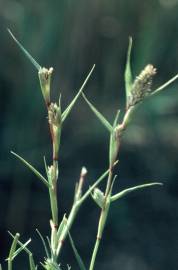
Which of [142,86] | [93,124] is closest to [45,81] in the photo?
[142,86]

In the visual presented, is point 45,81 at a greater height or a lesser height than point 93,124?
greater

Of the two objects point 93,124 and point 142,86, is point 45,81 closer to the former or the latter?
point 142,86

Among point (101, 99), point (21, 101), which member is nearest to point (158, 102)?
point (101, 99)

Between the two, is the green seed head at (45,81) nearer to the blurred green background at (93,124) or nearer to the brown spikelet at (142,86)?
the brown spikelet at (142,86)

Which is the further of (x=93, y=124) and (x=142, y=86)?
(x=93, y=124)

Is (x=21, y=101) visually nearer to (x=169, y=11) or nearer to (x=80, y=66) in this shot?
(x=80, y=66)

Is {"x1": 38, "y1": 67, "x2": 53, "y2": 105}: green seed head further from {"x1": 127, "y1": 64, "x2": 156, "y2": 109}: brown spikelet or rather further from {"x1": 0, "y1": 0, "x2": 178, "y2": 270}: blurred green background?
{"x1": 0, "y1": 0, "x2": 178, "y2": 270}: blurred green background
